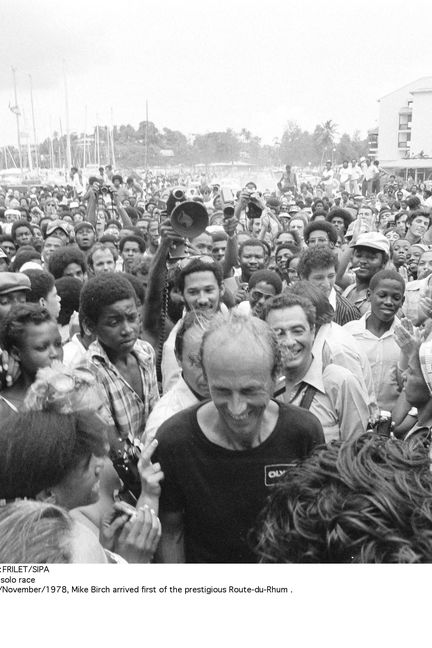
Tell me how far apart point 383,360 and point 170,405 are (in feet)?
3.85

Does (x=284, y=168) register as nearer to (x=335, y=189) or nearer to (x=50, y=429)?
(x=335, y=189)

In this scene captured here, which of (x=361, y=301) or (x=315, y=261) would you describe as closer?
(x=315, y=261)

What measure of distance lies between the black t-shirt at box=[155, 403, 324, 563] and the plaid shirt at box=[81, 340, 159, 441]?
0.41 metres

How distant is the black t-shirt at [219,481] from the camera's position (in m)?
1.16

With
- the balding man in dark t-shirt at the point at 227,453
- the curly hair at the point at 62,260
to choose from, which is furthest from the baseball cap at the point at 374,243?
the balding man in dark t-shirt at the point at 227,453

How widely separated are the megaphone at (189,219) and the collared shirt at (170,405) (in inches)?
36.3

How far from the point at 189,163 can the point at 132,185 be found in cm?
196

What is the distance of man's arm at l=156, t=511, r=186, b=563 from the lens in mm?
1186

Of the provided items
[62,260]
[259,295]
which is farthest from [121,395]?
[62,260]

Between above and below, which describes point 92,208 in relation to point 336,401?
above

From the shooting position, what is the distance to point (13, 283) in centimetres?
231

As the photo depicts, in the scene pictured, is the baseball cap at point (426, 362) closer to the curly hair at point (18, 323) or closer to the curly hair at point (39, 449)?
the curly hair at point (39, 449)

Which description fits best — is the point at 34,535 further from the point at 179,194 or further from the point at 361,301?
the point at 361,301

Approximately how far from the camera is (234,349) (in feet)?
3.81
